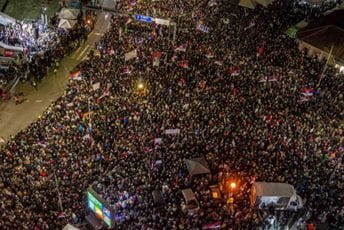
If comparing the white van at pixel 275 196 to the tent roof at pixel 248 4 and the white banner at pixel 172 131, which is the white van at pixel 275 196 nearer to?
the white banner at pixel 172 131

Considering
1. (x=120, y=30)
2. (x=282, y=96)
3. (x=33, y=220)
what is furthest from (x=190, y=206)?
Result: (x=120, y=30)

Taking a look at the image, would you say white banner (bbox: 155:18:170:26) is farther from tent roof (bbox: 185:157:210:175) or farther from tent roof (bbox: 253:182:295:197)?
tent roof (bbox: 253:182:295:197)

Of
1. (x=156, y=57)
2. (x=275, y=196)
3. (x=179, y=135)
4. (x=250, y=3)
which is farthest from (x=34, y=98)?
(x=250, y=3)

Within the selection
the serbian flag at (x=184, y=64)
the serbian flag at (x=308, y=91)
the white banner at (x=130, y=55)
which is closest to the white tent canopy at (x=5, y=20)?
the white banner at (x=130, y=55)

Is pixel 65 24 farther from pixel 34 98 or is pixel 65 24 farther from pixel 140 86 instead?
pixel 140 86

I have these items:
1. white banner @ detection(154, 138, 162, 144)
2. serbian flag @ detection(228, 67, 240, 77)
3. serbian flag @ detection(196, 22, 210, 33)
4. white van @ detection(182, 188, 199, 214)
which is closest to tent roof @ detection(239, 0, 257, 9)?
serbian flag @ detection(196, 22, 210, 33)

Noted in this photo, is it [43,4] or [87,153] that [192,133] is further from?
[43,4]
